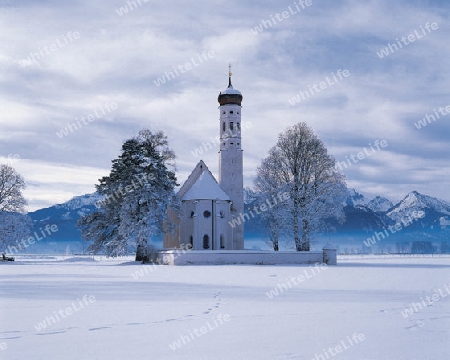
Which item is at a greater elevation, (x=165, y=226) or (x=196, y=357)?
(x=165, y=226)

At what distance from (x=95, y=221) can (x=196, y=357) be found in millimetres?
37610

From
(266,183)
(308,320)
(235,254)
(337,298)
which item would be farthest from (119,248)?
(308,320)

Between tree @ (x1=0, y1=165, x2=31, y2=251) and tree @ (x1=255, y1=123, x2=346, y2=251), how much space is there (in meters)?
22.5

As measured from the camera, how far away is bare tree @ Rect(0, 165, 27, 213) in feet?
160

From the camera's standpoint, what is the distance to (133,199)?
41.9 metres

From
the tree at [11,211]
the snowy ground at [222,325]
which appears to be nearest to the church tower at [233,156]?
the tree at [11,211]

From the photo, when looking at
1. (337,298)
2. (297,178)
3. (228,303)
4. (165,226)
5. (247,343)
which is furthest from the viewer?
(165,226)

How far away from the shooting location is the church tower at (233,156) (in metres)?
51.2

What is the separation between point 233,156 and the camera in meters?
52.3

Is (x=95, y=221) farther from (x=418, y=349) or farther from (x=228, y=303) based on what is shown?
(x=418, y=349)

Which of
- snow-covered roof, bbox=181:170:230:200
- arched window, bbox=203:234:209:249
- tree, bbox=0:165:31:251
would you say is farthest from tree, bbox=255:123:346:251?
tree, bbox=0:165:31:251

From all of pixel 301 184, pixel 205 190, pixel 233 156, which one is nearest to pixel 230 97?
pixel 233 156

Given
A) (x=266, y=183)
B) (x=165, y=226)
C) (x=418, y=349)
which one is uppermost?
(x=266, y=183)

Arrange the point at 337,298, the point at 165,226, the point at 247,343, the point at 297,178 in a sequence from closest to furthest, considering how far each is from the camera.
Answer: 1. the point at 247,343
2. the point at 337,298
3. the point at 297,178
4. the point at 165,226
